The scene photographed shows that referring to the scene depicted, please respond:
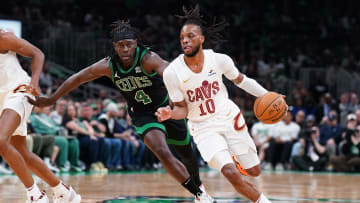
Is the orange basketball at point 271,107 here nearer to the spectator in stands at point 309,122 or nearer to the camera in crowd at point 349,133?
the camera in crowd at point 349,133

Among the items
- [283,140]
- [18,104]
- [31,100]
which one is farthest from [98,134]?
[18,104]

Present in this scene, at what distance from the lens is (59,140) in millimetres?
12086

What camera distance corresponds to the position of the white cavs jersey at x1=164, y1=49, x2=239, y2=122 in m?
5.54

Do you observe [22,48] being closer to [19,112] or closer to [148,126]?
[19,112]

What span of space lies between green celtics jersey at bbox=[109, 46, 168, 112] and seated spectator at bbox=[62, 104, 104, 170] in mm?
6065

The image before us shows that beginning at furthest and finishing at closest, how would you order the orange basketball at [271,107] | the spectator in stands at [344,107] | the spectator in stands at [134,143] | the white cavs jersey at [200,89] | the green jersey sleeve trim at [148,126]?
the spectator in stands at [344,107]
the spectator in stands at [134,143]
the green jersey sleeve trim at [148,126]
the orange basketball at [271,107]
the white cavs jersey at [200,89]

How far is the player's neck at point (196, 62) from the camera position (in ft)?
18.5

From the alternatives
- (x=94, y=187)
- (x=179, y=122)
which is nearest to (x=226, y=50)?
(x=94, y=187)

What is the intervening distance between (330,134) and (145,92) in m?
10.4

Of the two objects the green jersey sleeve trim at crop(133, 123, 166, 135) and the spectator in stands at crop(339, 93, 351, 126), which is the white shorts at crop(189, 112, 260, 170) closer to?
the green jersey sleeve trim at crop(133, 123, 166, 135)

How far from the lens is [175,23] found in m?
21.8

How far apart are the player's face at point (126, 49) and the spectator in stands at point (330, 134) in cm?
1052

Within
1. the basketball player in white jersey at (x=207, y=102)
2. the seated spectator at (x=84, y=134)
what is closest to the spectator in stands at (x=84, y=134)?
the seated spectator at (x=84, y=134)

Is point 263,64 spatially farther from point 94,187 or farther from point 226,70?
point 226,70
